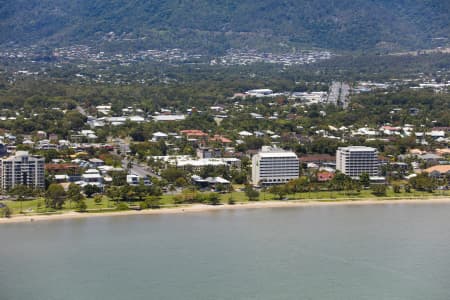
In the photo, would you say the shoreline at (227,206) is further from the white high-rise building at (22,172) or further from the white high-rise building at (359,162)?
the white high-rise building at (22,172)

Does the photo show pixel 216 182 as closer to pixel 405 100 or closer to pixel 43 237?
pixel 43 237

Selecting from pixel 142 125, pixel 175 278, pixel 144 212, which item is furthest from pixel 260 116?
pixel 175 278

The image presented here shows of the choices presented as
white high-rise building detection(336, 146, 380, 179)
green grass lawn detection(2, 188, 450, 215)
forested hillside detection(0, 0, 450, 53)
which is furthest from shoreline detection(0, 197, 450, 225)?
forested hillside detection(0, 0, 450, 53)

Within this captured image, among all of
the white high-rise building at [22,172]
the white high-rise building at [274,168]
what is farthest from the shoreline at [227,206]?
the white high-rise building at [22,172]

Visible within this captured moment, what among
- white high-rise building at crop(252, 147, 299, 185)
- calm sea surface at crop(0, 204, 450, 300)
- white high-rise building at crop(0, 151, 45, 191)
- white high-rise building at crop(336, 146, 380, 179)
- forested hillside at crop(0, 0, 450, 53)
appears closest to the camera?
calm sea surface at crop(0, 204, 450, 300)

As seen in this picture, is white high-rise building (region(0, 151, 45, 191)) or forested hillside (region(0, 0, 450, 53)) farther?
forested hillside (region(0, 0, 450, 53))

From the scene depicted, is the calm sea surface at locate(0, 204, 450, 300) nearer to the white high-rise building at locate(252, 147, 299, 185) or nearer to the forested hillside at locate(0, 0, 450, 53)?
the white high-rise building at locate(252, 147, 299, 185)

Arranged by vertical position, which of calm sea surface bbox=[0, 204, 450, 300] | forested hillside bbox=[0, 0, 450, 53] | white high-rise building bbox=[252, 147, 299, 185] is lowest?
calm sea surface bbox=[0, 204, 450, 300]
